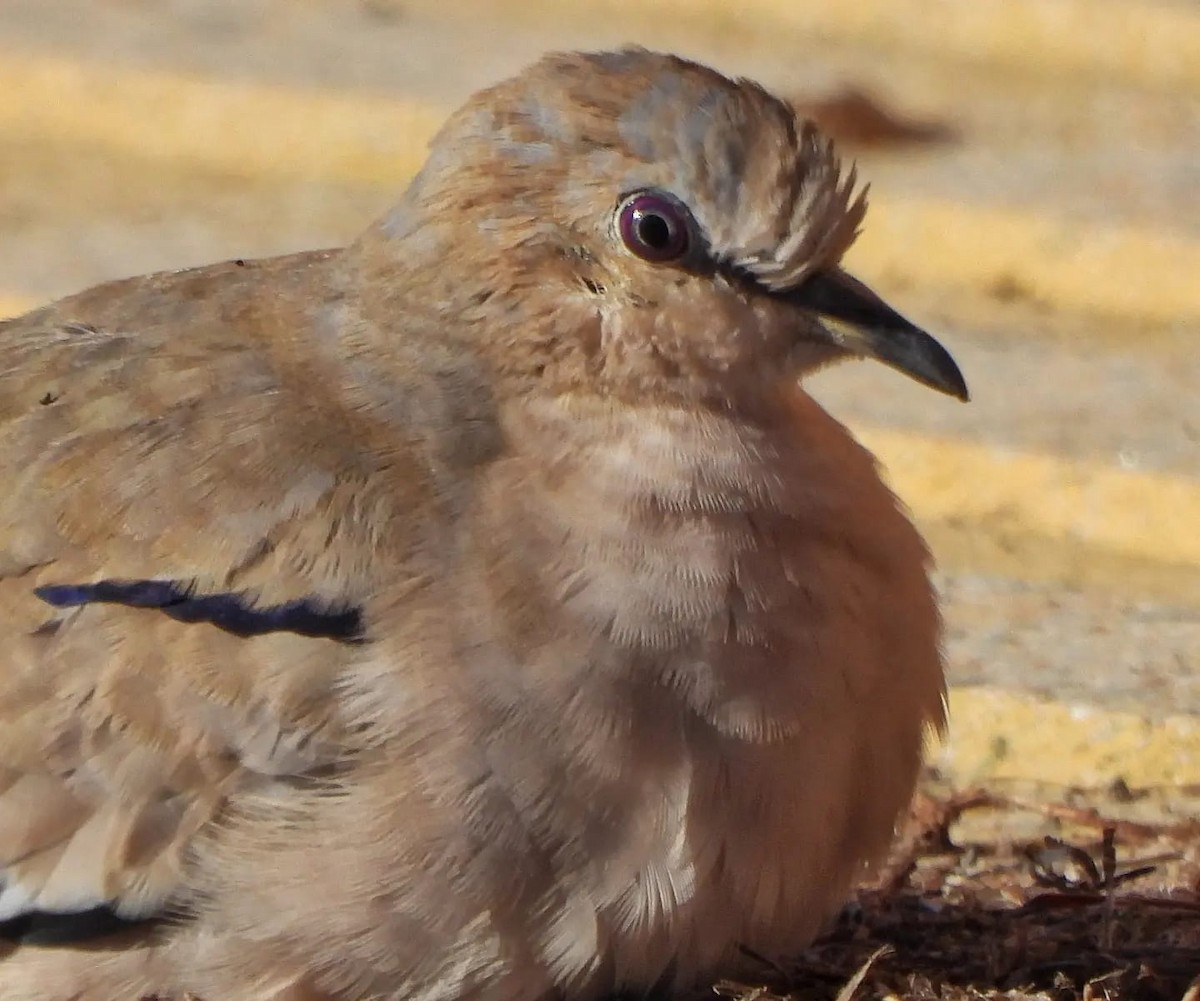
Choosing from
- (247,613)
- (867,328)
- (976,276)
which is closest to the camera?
(247,613)

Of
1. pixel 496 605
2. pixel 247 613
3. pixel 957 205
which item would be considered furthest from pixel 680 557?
pixel 957 205

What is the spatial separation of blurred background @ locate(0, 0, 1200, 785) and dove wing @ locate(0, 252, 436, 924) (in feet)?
3.78

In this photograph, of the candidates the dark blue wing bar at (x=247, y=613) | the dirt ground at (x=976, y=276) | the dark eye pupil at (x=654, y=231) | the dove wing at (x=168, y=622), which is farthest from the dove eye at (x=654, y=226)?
the dirt ground at (x=976, y=276)

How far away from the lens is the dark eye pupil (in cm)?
285

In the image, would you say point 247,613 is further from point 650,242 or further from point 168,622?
point 650,242

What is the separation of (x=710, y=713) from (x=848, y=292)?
1.86 ft

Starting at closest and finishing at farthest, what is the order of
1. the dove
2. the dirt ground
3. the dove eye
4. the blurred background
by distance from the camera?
the dove, the dove eye, the dirt ground, the blurred background

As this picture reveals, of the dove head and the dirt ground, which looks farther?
the dirt ground

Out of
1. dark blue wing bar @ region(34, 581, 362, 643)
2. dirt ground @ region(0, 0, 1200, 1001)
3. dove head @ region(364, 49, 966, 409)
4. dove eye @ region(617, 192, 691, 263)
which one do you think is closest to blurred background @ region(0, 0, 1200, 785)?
dirt ground @ region(0, 0, 1200, 1001)

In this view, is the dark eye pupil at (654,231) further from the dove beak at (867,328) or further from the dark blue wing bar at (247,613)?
the dark blue wing bar at (247,613)

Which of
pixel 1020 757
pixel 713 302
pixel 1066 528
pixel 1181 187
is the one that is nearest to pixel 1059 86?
pixel 1181 187

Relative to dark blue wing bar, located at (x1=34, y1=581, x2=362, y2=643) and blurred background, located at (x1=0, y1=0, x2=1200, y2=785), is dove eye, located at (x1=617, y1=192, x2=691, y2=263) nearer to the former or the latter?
dark blue wing bar, located at (x1=34, y1=581, x2=362, y2=643)

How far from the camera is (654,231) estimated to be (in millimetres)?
2855

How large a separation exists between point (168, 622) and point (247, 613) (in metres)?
0.10
